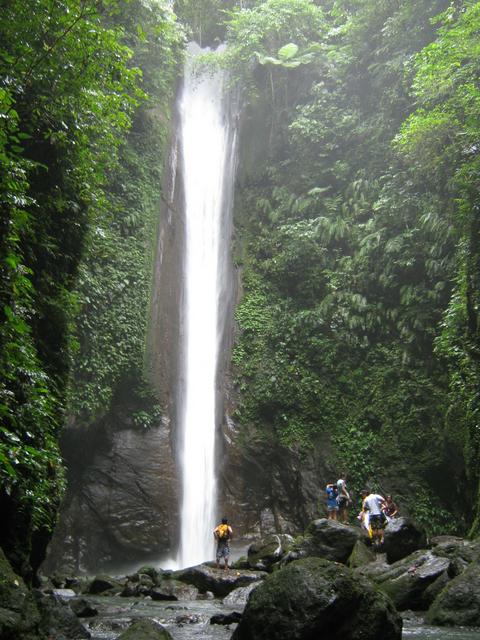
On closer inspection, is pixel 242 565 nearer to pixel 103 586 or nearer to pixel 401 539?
pixel 103 586

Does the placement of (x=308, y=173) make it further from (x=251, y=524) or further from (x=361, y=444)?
(x=251, y=524)

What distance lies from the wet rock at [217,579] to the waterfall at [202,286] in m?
3.90

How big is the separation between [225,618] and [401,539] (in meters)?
4.31

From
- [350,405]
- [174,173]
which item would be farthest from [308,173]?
[350,405]

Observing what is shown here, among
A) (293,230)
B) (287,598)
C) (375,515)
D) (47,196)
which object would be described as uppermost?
(293,230)

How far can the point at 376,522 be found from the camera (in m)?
11.1

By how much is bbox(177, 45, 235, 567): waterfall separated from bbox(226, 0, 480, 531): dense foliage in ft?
3.05

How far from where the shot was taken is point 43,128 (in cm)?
848

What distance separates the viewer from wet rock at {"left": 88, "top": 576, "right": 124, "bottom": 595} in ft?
35.8

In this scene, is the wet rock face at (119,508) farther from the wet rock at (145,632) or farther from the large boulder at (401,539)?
the wet rock at (145,632)

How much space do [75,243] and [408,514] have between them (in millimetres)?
10508

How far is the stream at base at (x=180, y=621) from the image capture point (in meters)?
6.43

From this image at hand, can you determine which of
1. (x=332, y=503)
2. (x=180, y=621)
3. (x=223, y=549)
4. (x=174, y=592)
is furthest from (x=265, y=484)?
(x=180, y=621)

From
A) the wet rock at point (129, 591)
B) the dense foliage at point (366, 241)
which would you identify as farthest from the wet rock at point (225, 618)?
the dense foliage at point (366, 241)
